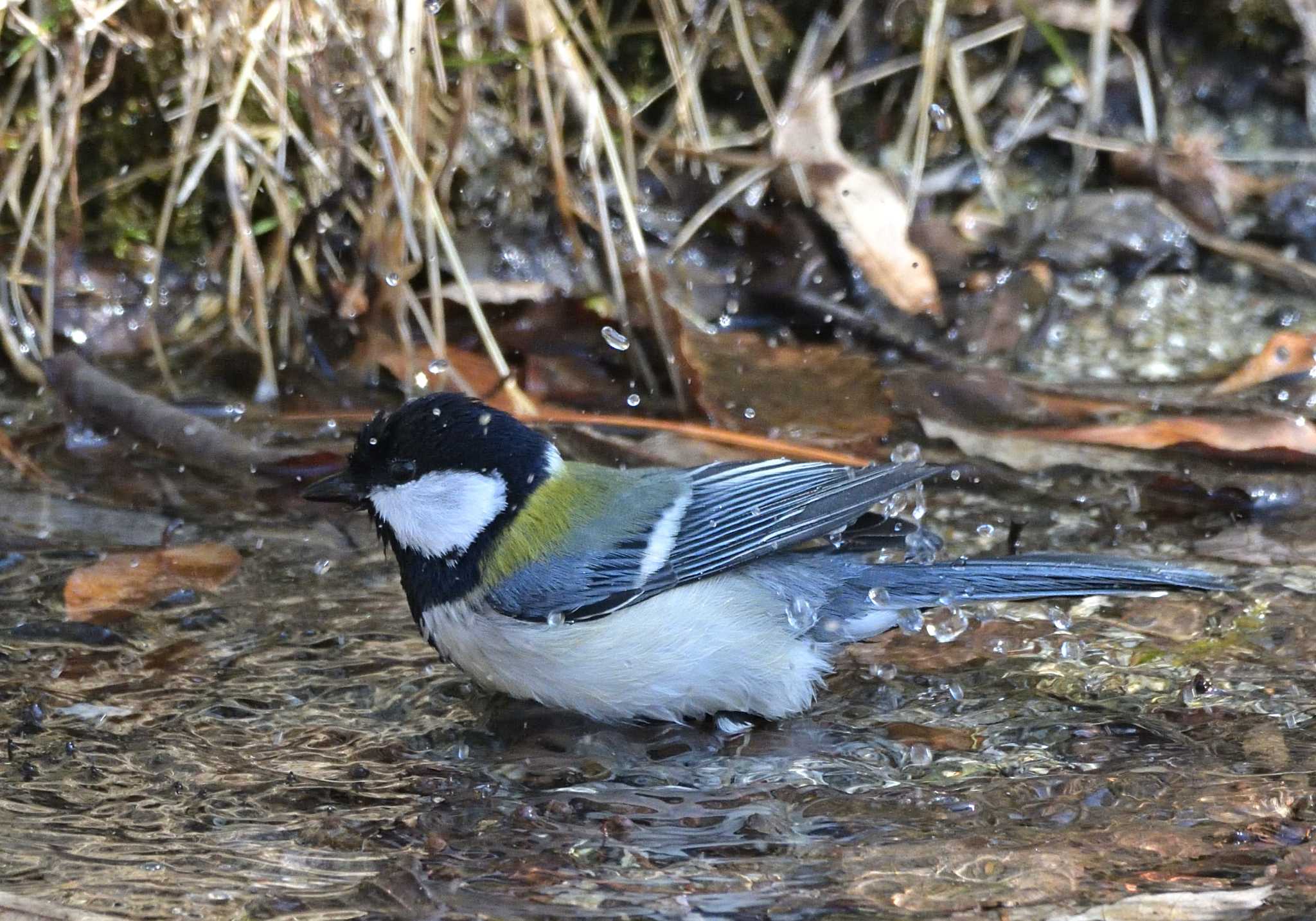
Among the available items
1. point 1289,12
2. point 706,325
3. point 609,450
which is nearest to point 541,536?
point 609,450

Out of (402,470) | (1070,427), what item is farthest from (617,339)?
(402,470)

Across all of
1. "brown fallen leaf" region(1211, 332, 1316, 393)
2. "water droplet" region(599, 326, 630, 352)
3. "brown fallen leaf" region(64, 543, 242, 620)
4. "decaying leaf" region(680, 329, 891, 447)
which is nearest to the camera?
"brown fallen leaf" region(64, 543, 242, 620)

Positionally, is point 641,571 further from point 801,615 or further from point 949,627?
point 949,627

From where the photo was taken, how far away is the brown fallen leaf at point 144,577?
299 centimetres

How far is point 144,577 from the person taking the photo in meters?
3.09

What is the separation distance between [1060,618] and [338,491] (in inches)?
55.2

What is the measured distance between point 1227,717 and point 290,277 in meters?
2.75

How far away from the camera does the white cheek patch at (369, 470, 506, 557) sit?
2.72 m

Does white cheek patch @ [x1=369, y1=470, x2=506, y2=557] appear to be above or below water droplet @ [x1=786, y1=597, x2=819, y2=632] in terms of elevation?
above

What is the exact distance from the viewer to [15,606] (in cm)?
296

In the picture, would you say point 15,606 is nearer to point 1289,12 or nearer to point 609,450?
point 609,450

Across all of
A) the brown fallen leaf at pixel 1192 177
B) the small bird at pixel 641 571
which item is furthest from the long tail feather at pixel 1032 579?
the brown fallen leaf at pixel 1192 177

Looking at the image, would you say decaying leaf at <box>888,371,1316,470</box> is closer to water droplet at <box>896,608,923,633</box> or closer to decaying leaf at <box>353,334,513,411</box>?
water droplet at <box>896,608,923,633</box>

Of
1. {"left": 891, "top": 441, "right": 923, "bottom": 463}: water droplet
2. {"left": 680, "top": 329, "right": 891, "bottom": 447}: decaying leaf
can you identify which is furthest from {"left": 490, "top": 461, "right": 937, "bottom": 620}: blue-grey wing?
{"left": 680, "top": 329, "right": 891, "bottom": 447}: decaying leaf
